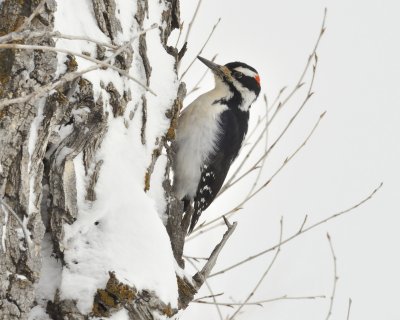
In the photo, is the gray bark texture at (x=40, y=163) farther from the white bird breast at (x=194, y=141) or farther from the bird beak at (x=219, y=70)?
the bird beak at (x=219, y=70)

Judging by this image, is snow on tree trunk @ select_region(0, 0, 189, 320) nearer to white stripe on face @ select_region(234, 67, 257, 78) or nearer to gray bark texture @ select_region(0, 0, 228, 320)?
gray bark texture @ select_region(0, 0, 228, 320)

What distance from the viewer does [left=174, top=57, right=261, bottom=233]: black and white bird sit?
4375 mm

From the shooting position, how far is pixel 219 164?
4.61m

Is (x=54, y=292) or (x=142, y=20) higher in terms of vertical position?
(x=142, y=20)

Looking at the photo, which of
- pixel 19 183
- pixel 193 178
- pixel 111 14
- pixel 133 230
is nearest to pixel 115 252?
pixel 133 230

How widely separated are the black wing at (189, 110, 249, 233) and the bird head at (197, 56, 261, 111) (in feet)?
0.56

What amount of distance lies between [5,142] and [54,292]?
56cm

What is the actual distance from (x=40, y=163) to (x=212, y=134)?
80.9 inches

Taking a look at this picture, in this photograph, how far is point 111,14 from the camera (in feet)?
10.1

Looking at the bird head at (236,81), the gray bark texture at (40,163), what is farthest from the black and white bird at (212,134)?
the gray bark texture at (40,163)

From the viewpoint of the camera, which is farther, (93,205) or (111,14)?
(111,14)

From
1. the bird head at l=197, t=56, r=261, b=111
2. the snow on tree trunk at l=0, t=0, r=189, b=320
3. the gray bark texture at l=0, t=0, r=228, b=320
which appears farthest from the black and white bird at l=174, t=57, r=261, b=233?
the gray bark texture at l=0, t=0, r=228, b=320

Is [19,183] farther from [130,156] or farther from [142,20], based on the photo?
[142,20]

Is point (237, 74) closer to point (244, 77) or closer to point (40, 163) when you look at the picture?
point (244, 77)
